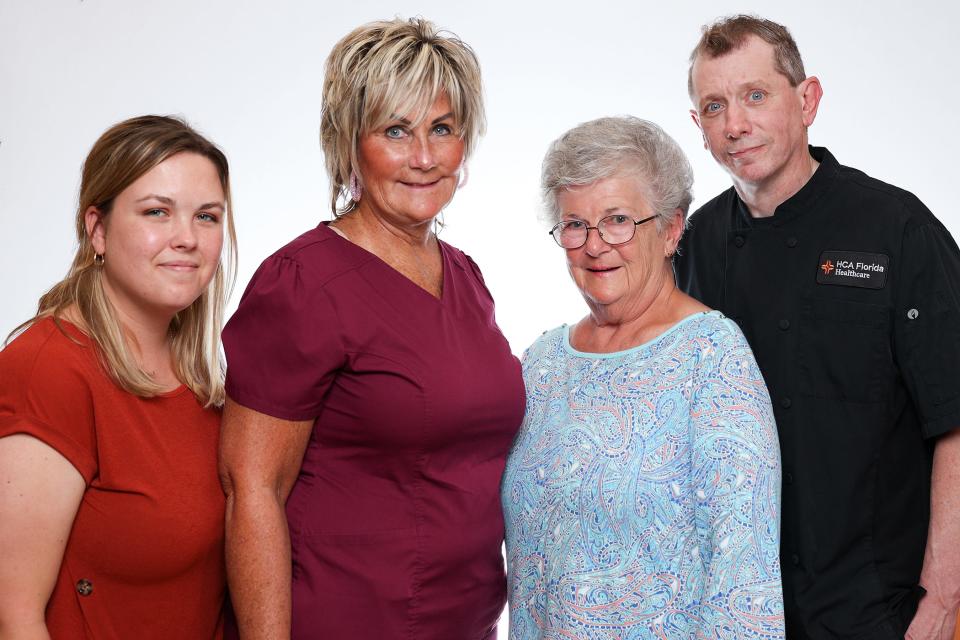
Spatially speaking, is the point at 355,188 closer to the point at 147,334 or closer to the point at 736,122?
the point at 147,334

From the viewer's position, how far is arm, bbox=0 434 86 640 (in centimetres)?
175

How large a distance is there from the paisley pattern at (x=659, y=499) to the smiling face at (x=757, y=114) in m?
0.44

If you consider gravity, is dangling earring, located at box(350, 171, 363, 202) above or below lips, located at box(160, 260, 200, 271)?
above

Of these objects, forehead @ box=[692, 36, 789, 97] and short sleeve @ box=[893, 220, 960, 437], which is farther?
forehead @ box=[692, 36, 789, 97]

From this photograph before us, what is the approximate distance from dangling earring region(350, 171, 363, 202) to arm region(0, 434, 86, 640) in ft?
2.67

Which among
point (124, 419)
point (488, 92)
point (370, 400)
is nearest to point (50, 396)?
point (124, 419)

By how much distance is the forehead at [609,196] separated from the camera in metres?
2.09

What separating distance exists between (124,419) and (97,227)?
0.40m

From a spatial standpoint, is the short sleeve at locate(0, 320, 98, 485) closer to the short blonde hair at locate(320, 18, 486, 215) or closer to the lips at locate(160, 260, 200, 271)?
the lips at locate(160, 260, 200, 271)

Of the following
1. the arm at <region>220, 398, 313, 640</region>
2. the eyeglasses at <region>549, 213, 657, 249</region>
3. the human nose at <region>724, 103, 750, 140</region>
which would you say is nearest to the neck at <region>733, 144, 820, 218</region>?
the human nose at <region>724, 103, 750, 140</region>

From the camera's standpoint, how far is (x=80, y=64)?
394cm

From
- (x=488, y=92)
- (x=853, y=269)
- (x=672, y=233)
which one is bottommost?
(x=853, y=269)

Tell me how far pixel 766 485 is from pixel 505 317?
246 centimetres

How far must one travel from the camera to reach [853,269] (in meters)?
2.16
